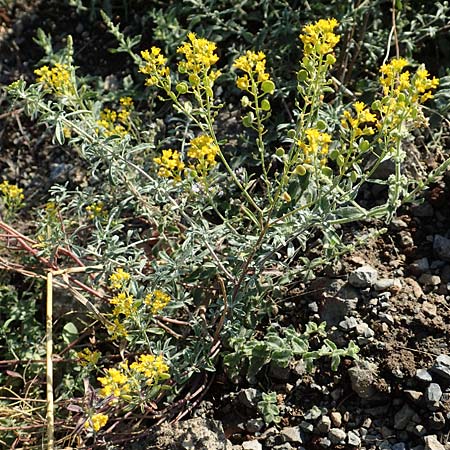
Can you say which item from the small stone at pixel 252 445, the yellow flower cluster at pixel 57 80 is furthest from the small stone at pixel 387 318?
the yellow flower cluster at pixel 57 80

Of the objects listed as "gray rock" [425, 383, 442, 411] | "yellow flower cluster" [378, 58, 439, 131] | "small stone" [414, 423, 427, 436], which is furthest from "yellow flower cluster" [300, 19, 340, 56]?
"small stone" [414, 423, 427, 436]

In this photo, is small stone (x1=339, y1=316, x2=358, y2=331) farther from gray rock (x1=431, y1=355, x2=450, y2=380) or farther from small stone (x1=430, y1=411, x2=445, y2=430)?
small stone (x1=430, y1=411, x2=445, y2=430)

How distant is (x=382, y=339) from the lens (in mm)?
3182

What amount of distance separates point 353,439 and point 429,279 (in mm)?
795

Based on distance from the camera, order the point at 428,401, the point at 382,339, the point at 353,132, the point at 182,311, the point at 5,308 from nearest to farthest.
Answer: the point at 353,132 → the point at 428,401 → the point at 382,339 → the point at 182,311 → the point at 5,308

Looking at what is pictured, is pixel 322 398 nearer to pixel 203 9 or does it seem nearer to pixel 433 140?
pixel 433 140

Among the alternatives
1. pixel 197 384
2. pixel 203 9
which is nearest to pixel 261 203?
pixel 197 384

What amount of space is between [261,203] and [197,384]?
843 mm

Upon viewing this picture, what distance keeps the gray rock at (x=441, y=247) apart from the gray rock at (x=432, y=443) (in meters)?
0.85

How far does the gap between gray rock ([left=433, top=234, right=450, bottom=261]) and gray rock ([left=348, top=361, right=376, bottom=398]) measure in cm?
65

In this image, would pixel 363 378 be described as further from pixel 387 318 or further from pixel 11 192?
pixel 11 192

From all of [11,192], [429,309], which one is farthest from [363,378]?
[11,192]

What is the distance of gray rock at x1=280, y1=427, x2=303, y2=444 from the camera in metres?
3.09

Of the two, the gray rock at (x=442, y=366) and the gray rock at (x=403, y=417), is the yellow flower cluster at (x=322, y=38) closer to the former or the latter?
the gray rock at (x=442, y=366)
